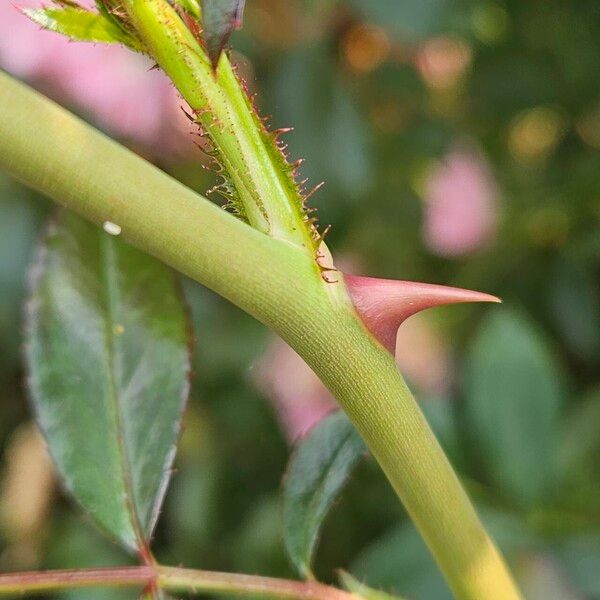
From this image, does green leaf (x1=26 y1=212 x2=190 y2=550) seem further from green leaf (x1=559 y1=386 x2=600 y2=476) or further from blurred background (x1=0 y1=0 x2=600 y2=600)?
green leaf (x1=559 y1=386 x2=600 y2=476)

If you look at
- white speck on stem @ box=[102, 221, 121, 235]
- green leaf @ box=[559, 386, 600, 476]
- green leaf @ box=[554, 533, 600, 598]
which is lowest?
green leaf @ box=[554, 533, 600, 598]

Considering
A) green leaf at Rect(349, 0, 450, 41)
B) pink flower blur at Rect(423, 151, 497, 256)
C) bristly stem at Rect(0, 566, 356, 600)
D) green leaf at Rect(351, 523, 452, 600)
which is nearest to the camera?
bristly stem at Rect(0, 566, 356, 600)

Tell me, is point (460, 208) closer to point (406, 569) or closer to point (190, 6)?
point (406, 569)

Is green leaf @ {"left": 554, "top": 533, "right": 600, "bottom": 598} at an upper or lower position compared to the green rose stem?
lower

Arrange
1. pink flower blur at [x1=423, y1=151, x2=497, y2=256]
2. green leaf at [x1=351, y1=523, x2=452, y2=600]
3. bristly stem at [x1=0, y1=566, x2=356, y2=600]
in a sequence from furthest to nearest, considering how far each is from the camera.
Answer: pink flower blur at [x1=423, y1=151, x2=497, y2=256] < green leaf at [x1=351, y1=523, x2=452, y2=600] < bristly stem at [x1=0, y1=566, x2=356, y2=600]

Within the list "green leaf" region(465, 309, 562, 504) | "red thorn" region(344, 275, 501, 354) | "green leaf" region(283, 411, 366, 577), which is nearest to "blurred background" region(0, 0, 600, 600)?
"green leaf" region(465, 309, 562, 504)

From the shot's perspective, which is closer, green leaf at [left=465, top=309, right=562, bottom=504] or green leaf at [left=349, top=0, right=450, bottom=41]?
green leaf at [left=465, top=309, right=562, bottom=504]

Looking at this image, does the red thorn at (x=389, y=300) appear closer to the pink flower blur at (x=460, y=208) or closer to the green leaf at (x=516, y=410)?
the green leaf at (x=516, y=410)

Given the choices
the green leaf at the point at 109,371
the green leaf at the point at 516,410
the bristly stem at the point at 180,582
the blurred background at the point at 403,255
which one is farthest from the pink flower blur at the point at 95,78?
the bristly stem at the point at 180,582
